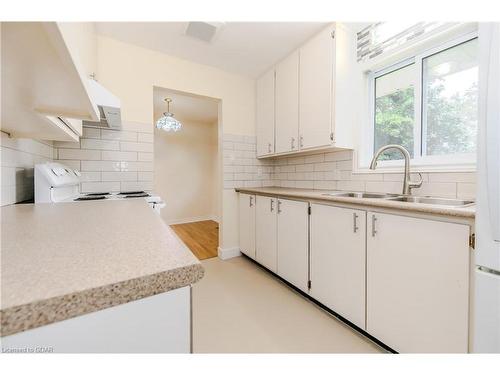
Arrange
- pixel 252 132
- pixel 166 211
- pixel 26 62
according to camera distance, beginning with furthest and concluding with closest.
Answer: pixel 166 211, pixel 252 132, pixel 26 62

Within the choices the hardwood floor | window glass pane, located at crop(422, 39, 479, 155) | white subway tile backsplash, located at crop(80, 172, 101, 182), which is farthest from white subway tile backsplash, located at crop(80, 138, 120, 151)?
window glass pane, located at crop(422, 39, 479, 155)

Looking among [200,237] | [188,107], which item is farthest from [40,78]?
[188,107]

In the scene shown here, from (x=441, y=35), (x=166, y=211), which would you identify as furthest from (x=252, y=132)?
(x=166, y=211)

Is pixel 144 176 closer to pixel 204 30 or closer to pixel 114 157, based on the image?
pixel 114 157

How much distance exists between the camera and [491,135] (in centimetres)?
72

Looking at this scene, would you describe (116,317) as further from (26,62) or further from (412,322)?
(412,322)

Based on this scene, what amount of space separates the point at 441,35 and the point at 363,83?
600 mm

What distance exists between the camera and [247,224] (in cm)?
265

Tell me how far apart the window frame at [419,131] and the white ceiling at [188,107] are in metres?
2.21

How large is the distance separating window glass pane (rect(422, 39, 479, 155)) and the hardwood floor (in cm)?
258

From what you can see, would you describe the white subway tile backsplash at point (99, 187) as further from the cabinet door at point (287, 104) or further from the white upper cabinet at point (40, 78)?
the cabinet door at point (287, 104)

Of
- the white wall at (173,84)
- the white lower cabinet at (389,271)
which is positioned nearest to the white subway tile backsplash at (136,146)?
the white wall at (173,84)

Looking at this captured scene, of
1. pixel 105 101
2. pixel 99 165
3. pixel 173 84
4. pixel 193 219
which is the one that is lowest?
pixel 193 219

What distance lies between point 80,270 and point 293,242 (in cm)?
172
